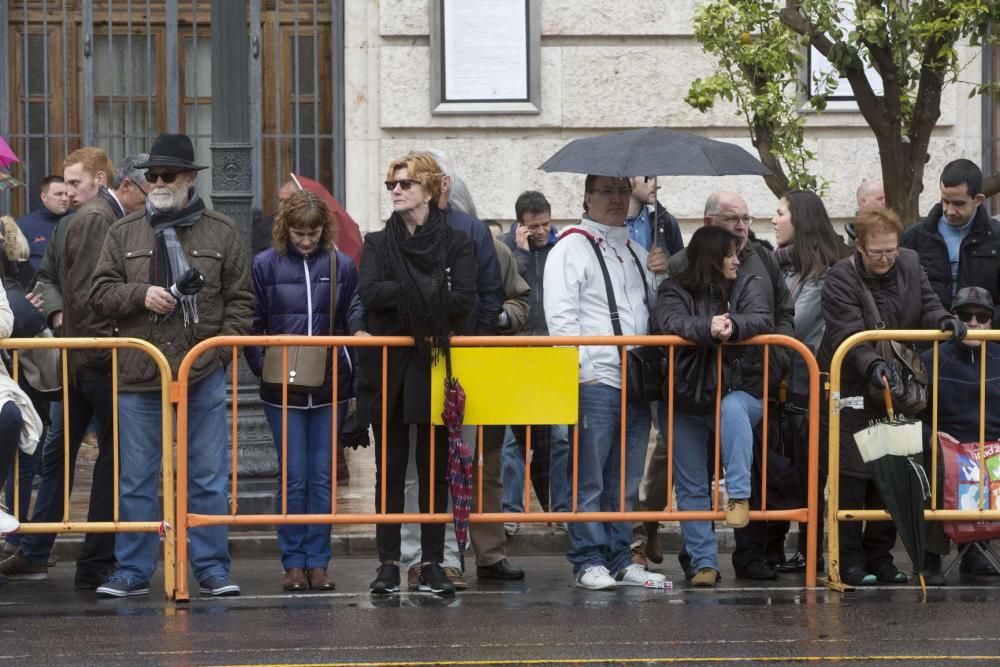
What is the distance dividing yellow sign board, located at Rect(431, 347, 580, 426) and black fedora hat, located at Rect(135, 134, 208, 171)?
149cm

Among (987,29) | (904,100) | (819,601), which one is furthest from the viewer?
(904,100)

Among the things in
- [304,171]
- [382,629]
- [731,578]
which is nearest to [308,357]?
[382,629]

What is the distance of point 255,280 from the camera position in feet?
28.5

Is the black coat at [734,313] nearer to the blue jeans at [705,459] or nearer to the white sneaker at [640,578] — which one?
the blue jeans at [705,459]

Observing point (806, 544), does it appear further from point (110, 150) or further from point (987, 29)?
point (110, 150)

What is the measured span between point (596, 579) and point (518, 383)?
0.98 meters

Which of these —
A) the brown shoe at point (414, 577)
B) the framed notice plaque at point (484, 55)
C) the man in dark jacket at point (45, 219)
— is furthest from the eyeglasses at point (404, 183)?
the framed notice plaque at point (484, 55)

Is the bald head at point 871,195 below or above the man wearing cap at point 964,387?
above

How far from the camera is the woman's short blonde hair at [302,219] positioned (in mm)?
8562

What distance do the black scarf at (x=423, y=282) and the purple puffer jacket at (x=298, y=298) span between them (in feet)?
1.43

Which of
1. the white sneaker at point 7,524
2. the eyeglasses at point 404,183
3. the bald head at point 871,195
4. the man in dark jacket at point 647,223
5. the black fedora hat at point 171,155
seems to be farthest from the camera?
the bald head at point 871,195

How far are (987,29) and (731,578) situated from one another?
3976 millimetres

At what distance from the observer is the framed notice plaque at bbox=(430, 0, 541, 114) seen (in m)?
14.3

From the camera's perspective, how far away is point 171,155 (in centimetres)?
843
